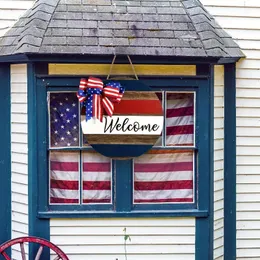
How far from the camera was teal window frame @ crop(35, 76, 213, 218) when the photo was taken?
219 inches

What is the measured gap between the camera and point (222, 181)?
6117 mm

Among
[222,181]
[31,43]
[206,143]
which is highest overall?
[31,43]

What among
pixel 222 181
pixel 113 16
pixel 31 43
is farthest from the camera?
pixel 222 181

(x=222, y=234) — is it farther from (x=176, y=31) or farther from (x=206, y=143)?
(x=176, y=31)

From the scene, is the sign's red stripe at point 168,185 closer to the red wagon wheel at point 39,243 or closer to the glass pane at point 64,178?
the glass pane at point 64,178

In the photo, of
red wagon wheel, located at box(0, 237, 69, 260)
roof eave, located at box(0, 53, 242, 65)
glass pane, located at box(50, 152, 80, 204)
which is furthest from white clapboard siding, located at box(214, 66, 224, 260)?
red wagon wheel, located at box(0, 237, 69, 260)

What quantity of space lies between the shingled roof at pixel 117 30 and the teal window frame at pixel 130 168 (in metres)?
0.33

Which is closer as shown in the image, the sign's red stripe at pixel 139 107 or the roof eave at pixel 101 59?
the roof eave at pixel 101 59

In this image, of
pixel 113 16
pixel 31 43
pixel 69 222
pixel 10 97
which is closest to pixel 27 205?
pixel 69 222

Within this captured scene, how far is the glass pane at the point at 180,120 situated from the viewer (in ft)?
18.9

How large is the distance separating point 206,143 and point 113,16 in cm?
149

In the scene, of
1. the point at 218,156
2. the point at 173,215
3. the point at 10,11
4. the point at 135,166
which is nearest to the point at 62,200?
the point at 135,166

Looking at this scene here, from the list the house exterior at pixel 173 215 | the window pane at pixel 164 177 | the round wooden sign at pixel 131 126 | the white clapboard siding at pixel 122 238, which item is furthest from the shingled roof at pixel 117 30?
the white clapboard siding at pixel 122 238

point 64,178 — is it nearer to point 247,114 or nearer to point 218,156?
point 218,156
